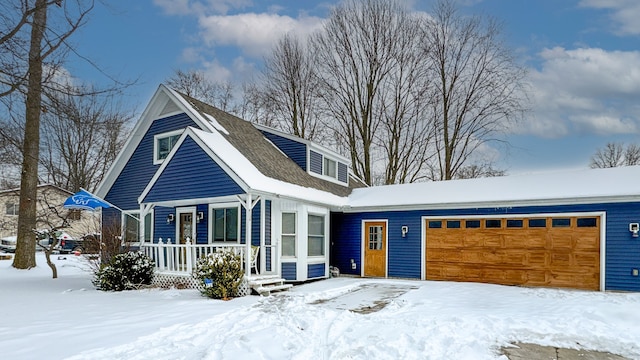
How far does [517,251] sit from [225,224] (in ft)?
27.3

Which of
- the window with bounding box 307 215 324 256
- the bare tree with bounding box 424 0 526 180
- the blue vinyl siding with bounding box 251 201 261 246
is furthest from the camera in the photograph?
the bare tree with bounding box 424 0 526 180

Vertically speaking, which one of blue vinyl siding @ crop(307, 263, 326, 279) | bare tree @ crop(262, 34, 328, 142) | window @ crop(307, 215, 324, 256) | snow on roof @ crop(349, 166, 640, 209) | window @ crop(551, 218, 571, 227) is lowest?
blue vinyl siding @ crop(307, 263, 326, 279)

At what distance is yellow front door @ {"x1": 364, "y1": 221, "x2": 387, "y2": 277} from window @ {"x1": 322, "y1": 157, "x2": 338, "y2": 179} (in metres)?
3.26

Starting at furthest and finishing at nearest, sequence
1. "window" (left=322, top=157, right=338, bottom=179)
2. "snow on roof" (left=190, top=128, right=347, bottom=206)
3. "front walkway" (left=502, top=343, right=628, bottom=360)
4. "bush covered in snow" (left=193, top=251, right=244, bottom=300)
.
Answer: "window" (left=322, top=157, right=338, bottom=179) < "snow on roof" (left=190, top=128, right=347, bottom=206) < "bush covered in snow" (left=193, top=251, right=244, bottom=300) < "front walkway" (left=502, top=343, right=628, bottom=360)

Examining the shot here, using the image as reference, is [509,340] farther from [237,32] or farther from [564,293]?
[237,32]

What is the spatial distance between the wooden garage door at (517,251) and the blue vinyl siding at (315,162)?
4.69 meters

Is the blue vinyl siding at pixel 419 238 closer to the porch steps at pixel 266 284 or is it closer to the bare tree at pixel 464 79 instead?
the porch steps at pixel 266 284

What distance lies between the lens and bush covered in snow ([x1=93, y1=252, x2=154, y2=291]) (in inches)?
430

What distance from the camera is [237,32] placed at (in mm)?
18469

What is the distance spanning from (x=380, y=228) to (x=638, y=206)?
690cm

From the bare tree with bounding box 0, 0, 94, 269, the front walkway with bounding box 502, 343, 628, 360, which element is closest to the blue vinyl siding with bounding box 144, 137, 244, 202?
the bare tree with bounding box 0, 0, 94, 269

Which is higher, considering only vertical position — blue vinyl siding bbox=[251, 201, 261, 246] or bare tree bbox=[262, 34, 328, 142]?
bare tree bbox=[262, 34, 328, 142]

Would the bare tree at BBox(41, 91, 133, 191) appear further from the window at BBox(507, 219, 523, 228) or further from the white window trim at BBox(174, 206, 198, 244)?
the window at BBox(507, 219, 523, 228)

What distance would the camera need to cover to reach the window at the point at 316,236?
507 inches
